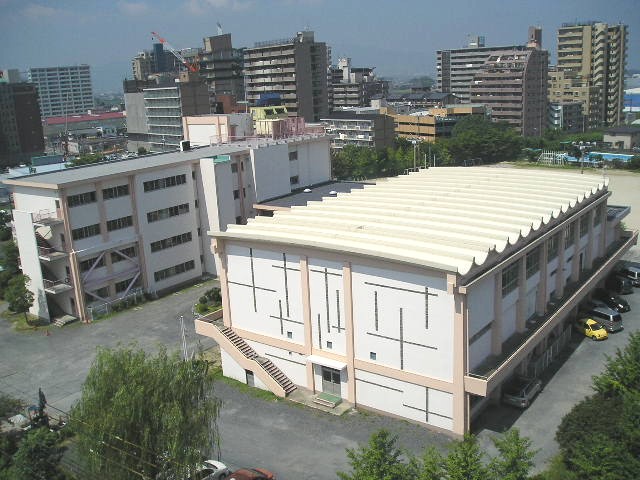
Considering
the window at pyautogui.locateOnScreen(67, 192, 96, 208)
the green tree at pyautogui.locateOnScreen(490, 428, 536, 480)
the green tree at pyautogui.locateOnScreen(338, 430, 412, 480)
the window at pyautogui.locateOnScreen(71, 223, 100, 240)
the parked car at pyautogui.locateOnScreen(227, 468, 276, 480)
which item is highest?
the window at pyautogui.locateOnScreen(67, 192, 96, 208)

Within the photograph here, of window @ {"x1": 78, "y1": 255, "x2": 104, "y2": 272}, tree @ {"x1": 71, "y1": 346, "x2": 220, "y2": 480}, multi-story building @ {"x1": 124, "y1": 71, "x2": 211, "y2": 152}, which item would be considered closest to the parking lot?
window @ {"x1": 78, "y1": 255, "x2": 104, "y2": 272}

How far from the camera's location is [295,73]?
112 meters

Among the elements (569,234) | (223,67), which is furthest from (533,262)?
(223,67)

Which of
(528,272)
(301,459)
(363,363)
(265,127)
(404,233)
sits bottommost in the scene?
(301,459)

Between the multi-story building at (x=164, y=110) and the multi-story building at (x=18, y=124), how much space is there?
1821 centimetres

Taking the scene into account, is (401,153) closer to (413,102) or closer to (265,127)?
(265,127)

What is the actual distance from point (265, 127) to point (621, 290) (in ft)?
99.8

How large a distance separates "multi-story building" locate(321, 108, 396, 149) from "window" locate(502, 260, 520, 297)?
2891 inches

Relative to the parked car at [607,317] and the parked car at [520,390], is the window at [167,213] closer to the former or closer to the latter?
the parked car at [520,390]

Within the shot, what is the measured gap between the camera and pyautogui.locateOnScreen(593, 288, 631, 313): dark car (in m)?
32.5

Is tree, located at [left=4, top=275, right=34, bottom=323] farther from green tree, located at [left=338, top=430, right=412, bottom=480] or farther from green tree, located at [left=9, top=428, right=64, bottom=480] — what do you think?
green tree, located at [left=338, top=430, right=412, bottom=480]

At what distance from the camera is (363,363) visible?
23.7m

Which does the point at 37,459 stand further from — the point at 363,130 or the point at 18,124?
the point at 18,124

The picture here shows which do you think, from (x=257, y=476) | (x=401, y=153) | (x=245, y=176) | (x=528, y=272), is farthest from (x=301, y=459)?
(x=401, y=153)
